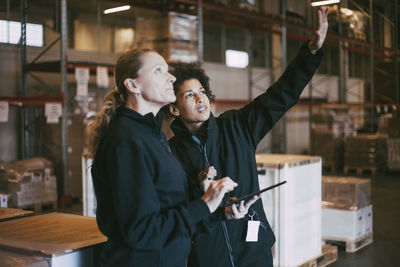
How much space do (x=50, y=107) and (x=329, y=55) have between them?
43.6ft

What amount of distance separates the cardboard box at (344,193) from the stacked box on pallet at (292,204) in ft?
4.52

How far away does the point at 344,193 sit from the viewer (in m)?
6.27

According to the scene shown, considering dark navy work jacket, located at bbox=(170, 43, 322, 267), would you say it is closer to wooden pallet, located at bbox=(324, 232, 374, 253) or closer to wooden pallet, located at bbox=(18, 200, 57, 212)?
wooden pallet, located at bbox=(324, 232, 374, 253)

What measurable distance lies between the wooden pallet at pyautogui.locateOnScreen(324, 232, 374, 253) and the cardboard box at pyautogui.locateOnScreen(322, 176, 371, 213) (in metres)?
0.42

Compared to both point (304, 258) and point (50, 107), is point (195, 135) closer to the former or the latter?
point (304, 258)

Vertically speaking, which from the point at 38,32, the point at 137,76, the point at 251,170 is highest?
the point at 38,32

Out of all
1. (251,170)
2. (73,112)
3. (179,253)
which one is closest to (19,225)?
(179,253)

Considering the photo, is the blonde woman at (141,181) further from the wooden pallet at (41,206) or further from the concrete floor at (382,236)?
the wooden pallet at (41,206)

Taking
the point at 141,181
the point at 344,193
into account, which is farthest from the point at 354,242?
the point at 141,181

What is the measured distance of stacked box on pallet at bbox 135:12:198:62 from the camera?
341 inches

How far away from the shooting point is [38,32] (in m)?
10.1

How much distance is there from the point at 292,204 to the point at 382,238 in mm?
2834

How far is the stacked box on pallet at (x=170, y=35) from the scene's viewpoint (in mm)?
8664

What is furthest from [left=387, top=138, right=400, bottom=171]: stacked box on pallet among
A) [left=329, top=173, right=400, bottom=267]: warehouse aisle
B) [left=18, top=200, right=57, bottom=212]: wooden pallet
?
[left=18, top=200, right=57, bottom=212]: wooden pallet
